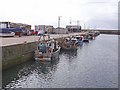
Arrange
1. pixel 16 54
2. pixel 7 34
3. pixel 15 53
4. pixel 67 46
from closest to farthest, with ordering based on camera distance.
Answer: pixel 15 53 → pixel 16 54 → pixel 7 34 → pixel 67 46

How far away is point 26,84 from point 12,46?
35.2 feet

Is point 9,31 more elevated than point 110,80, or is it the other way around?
point 9,31

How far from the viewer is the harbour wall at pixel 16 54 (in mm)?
34312

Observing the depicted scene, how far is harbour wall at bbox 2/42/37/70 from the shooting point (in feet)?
113

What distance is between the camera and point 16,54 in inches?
1524

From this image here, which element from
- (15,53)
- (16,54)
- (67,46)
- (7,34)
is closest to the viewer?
(15,53)

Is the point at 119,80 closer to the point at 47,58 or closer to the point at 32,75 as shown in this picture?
the point at 32,75

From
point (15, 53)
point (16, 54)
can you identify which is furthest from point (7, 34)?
point (15, 53)

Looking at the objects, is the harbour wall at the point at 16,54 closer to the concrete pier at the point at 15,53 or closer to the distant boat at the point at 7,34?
the concrete pier at the point at 15,53

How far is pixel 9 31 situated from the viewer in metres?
68.8

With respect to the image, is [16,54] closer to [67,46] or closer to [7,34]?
[7,34]

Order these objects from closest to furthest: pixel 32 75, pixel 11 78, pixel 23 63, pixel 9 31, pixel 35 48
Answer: pixel 11 78 → pixel 32 75 → pixel 23 63 → pixel 35 48 → pixel 9 31

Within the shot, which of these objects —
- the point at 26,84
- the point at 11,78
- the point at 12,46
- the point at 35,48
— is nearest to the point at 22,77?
the point at 11,78

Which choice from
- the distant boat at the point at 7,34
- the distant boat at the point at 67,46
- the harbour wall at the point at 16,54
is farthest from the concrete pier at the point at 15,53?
the distant boat at the point at 67,46
